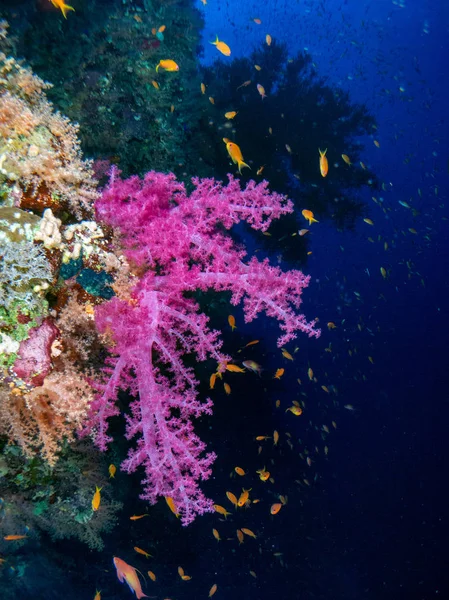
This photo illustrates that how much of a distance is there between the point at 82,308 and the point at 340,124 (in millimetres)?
9237

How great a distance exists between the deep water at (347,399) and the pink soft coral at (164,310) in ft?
12.3

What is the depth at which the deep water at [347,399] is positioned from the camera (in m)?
8.88

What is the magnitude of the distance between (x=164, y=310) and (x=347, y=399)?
10833 millimetres

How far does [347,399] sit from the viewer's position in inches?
485

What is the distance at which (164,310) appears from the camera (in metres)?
3.65

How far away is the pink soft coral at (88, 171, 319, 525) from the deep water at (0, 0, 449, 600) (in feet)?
12.3

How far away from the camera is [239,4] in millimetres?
10961

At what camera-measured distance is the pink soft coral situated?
3.38 meters

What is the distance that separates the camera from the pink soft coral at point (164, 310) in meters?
3.38

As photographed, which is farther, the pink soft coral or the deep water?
the deep water

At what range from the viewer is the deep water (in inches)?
349

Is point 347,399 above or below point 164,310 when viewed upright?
above

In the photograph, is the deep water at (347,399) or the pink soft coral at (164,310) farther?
the deep water at (347,399)

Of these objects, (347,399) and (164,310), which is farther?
(347,399)
